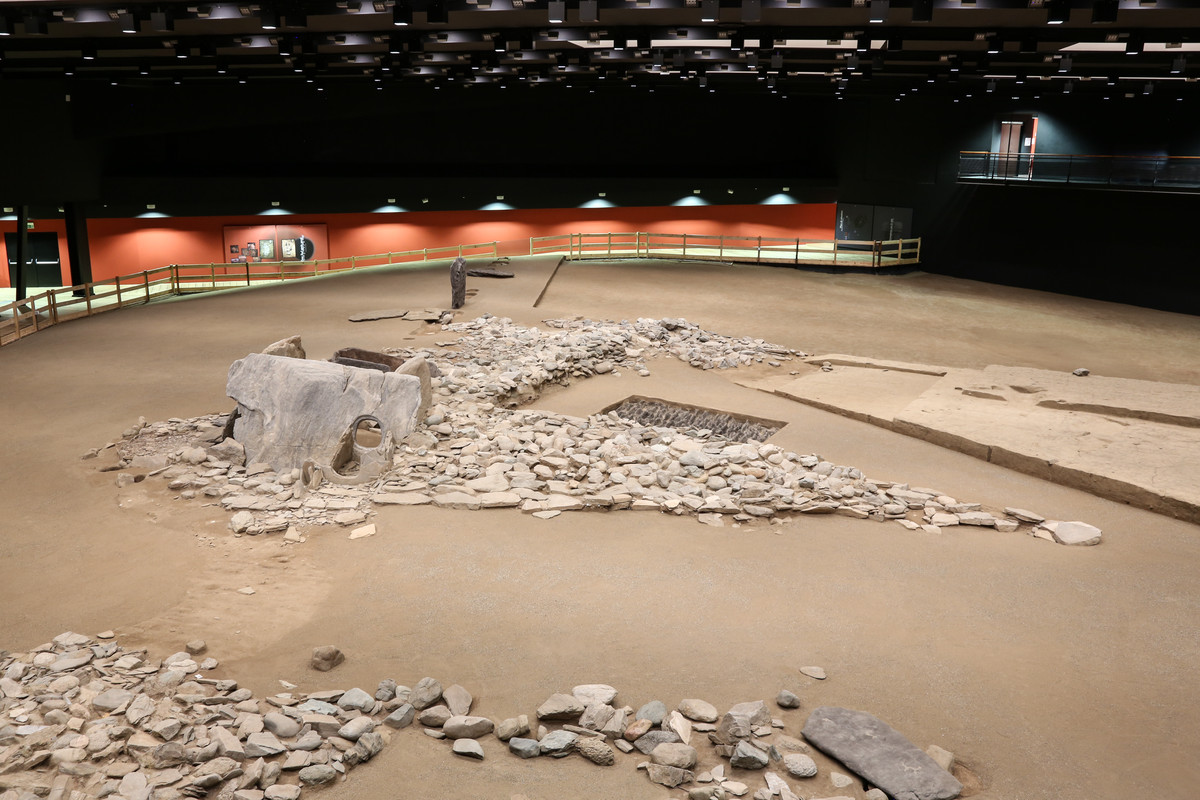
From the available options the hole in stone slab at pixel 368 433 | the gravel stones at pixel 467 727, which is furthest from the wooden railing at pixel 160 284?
the gravel stones at pixel 467 727

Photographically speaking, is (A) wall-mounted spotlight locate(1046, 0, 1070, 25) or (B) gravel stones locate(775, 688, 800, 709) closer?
(B) gravel stones locate(775, 688, 800, 709)

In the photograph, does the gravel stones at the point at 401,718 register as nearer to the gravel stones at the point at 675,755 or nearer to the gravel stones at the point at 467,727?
the gravel stones at the point at 467,727

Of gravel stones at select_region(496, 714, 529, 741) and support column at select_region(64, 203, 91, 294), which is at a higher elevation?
support column at select_region(64, 203, 91, 294)

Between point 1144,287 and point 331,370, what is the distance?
2252 cm

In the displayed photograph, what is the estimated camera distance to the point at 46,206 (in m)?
26.8

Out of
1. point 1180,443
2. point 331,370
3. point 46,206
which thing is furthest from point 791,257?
point 46,206

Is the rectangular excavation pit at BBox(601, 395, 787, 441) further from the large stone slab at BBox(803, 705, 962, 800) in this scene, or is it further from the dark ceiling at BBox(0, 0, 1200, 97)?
the large stone slab at BBox(803, 705, 962, 800)

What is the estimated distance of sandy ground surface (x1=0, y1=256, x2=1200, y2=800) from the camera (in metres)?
5.48

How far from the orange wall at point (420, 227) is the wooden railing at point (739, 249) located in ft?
2.27

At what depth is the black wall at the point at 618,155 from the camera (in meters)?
23.7

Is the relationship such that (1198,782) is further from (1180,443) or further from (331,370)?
(331,370)

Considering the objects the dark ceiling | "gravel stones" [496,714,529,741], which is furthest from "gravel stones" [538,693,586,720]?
the dark ceiling

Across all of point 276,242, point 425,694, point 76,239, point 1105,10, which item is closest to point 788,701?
point 425,694

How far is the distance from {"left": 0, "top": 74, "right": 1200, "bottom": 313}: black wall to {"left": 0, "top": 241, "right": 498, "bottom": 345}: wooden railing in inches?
79.8
